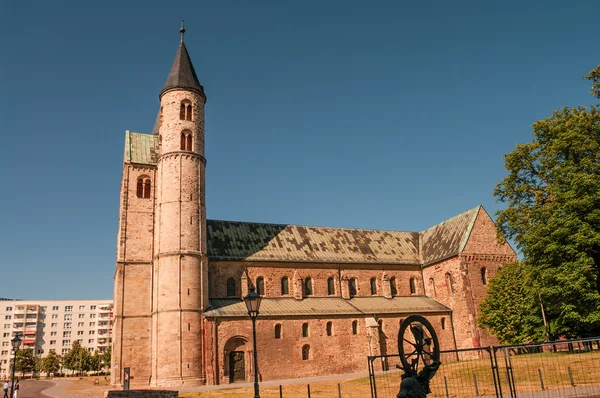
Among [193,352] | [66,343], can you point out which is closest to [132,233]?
[193,352]

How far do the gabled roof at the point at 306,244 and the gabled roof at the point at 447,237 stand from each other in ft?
4.54

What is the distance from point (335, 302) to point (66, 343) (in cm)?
10667

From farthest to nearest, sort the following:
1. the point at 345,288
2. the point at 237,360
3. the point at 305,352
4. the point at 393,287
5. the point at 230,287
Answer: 1. the point at 393,287
2. the point at 345,288
3. the point at 230,287
4. the point at 305,352
5. the point at 237,360

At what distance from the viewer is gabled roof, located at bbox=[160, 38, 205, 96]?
144 feet

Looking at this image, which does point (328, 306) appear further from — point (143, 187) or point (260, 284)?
point (143, 187)

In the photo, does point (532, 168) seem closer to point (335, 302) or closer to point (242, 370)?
point (335, 302)

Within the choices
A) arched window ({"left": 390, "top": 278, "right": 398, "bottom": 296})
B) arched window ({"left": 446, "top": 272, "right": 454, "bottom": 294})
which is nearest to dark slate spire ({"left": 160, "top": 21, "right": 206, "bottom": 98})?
arched window ({"left": 390, "top": 278, "right": 398, "bottom": 296})

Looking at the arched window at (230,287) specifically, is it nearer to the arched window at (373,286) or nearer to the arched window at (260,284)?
the arched window at (260,284)

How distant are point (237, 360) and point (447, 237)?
25.5 metres

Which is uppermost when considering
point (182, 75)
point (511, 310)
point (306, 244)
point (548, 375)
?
point (182, 75)

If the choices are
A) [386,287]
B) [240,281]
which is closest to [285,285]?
[240,281]

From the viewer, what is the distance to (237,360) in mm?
38688

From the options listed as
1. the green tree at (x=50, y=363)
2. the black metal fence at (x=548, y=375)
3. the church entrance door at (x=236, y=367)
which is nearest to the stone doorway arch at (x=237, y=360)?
the church entrance door at (x=236, y=367)

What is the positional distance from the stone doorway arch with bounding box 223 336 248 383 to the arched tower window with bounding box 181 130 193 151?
16444mm
